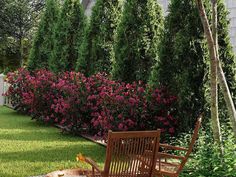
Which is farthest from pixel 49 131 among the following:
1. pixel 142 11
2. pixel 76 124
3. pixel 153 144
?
pixel 153 144

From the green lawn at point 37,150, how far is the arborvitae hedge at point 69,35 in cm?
313

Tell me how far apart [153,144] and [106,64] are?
7159 millimetres

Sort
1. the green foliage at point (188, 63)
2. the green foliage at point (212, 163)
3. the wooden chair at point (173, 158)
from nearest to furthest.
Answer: the wooden chair at point (173, 158) < the green foliage at point (212, 163) < the green foliage at point (188, 63)

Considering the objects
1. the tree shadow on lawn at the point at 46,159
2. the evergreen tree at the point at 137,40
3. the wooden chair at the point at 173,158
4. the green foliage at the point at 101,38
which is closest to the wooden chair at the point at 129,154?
the wooden chair at the point at 173,158

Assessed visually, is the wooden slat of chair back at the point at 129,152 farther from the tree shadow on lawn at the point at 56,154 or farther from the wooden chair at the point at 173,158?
the tree shadow on lawn at the point at 56,154

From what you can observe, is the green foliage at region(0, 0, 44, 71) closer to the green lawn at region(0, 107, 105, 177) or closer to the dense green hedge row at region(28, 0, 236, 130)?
the dense green hedge row at region(28, 0, 236, 130)

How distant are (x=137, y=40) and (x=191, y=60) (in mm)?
2510

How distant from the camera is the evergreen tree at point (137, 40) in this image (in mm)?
9266

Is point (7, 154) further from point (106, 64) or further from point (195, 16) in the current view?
point (106, 64)

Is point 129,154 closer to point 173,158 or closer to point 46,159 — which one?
point 173,158

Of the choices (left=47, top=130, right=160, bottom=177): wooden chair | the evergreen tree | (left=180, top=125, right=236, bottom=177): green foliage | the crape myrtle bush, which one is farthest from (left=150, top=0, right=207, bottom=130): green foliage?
(left=47, top=130, right=160, bottom=177): wooden chair

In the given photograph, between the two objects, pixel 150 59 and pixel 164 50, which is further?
pixel 150 59

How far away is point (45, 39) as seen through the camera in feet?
49.2

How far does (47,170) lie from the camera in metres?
5.95
